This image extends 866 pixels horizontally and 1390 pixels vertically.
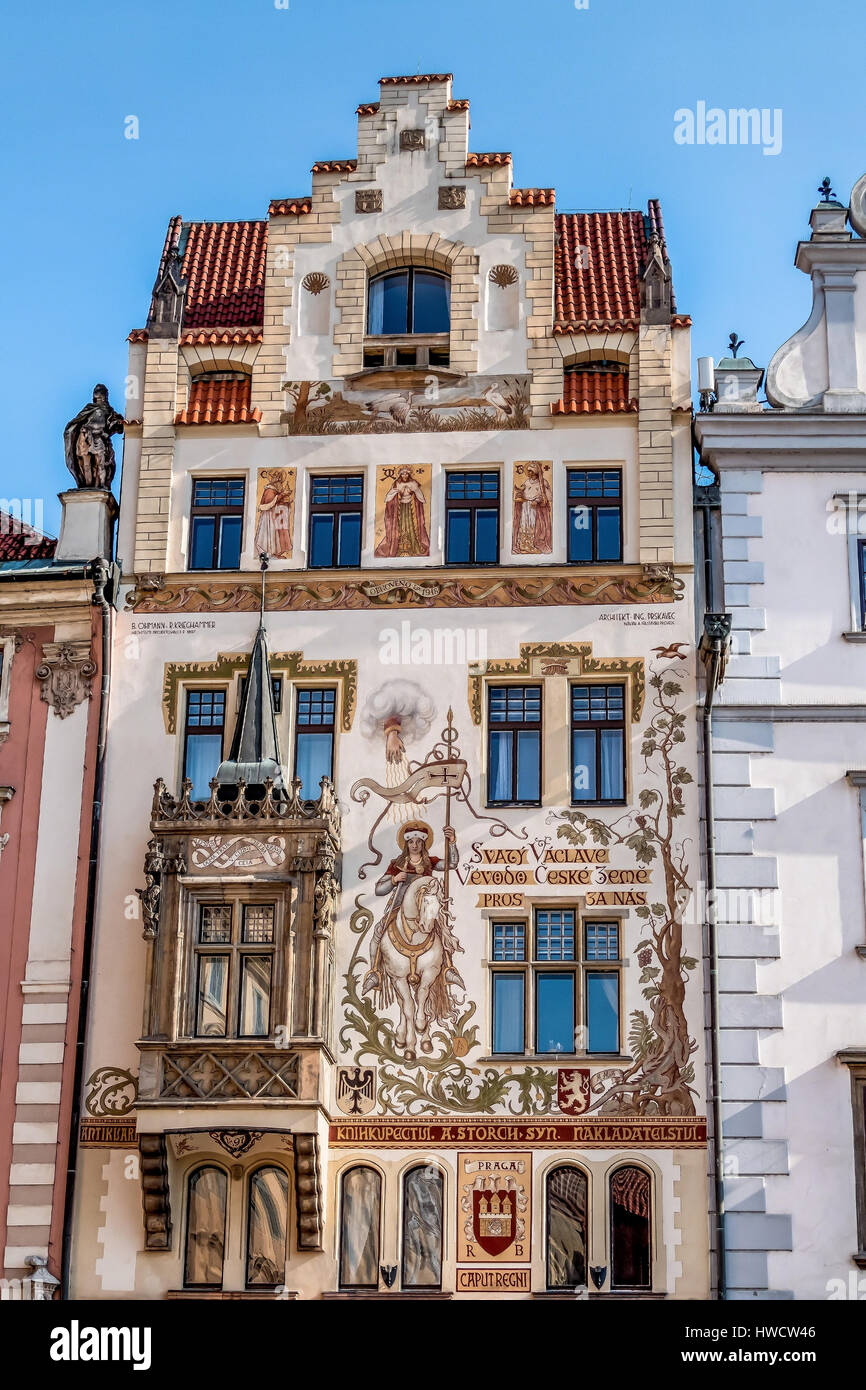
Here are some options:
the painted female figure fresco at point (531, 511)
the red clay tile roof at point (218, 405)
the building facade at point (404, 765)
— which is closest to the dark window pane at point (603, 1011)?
the building facade at point (404, 765)

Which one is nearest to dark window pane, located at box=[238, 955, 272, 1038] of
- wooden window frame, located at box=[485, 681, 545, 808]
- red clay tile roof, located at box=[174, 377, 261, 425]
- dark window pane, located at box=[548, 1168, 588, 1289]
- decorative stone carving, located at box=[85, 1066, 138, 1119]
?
decorative stone carving, located at box=[85, 1066, 138, 1119]

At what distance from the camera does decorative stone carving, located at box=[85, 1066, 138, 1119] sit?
1163 inches

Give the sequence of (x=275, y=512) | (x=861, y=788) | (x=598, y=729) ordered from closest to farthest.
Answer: (x=861, y=788)
(x=598, y=729)
(x=275, y=512)

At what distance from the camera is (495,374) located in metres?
32.8

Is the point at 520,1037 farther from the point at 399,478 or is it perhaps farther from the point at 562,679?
the point at 399,478

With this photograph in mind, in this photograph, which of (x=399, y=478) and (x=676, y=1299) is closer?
(x=676, y=1299)

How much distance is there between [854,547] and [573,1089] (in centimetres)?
824

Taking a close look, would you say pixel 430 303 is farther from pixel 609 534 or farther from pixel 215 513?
pixel 609 534

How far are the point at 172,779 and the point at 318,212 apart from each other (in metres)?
8.81

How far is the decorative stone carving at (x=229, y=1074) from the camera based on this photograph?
28.5 metres

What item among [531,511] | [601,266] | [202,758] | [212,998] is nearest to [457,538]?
[531,511]

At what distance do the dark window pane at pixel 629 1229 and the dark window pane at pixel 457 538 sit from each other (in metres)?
8.58

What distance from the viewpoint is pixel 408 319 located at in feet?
110
